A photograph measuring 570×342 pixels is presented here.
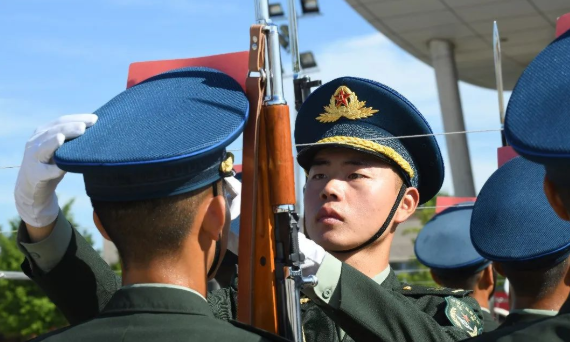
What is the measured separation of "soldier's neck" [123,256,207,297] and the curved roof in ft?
67.4

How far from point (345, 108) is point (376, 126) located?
0.16m

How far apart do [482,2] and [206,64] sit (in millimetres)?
21096

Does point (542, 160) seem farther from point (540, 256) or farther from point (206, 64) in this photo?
point (540, 256)

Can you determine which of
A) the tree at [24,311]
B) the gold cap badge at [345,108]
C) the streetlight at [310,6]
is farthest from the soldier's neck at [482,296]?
the tree at [24,311]

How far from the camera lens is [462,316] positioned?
12.2 feet

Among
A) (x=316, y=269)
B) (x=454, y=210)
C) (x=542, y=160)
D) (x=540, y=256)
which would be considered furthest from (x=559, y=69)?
(x=454, y=210)

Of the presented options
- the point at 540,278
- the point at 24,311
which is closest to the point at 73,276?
the point at 540,278

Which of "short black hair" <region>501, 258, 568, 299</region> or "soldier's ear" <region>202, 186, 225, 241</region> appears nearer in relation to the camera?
"soldier's ear" <region>202, 186, 225, 241</region>

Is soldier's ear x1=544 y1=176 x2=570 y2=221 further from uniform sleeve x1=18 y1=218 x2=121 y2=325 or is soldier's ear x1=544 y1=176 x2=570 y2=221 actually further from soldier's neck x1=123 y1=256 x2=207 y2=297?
uniform sleeve x1=18 y1=218 x2=121 y2=325

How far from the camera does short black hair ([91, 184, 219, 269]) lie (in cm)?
258

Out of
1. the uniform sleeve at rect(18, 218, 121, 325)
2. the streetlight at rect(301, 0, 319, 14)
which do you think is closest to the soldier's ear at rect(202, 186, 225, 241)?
the uniform sleeve at rect(18, 218, 121, 325)

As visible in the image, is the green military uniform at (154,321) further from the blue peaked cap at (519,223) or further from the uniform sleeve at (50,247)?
the blue peaked cap at (519,223)

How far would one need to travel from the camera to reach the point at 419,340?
3178 mm

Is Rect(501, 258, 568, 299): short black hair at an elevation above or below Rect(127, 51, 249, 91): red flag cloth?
below
